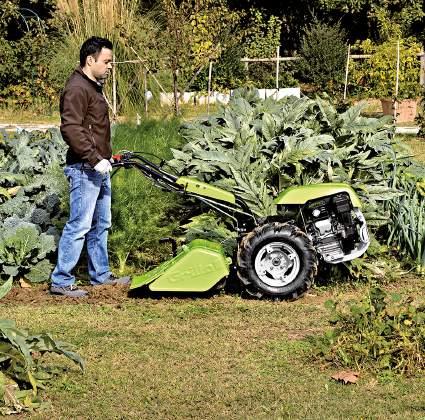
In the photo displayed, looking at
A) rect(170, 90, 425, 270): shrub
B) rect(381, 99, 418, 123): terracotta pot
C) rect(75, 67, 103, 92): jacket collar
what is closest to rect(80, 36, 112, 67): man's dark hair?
rect(75, 67, 103, 92): jacket collar

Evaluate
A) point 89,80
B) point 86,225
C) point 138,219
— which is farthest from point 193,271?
point 89,80

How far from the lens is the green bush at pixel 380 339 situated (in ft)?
18.1

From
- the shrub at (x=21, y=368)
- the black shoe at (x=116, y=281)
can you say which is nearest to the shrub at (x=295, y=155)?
the black shoe at (x=116, y=281)

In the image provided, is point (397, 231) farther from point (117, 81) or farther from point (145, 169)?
point (117, 81)

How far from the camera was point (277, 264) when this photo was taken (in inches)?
A: 288

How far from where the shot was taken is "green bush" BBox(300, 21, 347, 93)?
25875 mm

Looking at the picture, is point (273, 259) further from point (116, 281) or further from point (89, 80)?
point (89, 80)

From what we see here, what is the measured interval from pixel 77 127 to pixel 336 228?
82.4 inches

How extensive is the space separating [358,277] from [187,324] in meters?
1.68

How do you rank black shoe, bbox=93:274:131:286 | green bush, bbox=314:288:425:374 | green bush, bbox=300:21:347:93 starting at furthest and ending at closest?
1. green bush, bbox=300:21:347:93
2. black shoe, bbox=93:274:131:286
3. green bush, bbox=314:288:425:374

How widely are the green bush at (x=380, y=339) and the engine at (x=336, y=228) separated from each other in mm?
1727

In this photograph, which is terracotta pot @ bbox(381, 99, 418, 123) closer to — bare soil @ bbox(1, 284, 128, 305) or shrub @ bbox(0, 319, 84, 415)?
bare soil @ bbox(1, 284, 128, 305)

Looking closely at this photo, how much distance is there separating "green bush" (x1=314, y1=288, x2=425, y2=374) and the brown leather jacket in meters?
2.44

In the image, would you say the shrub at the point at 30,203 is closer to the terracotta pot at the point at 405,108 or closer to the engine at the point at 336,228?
the engine at the point at 336,228
